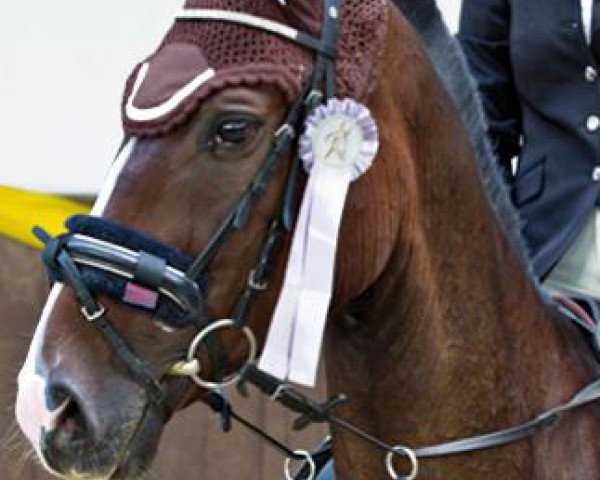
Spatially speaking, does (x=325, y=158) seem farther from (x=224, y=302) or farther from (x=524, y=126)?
(x=524, y=126)

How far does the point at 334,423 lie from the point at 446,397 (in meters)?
0.19

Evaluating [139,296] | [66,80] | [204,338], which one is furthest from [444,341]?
[66,80]

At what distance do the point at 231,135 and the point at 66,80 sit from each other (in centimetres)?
277

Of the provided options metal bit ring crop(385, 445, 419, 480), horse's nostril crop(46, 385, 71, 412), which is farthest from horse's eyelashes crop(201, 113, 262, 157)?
metal bit ring crop(385, 445, 419, 480)

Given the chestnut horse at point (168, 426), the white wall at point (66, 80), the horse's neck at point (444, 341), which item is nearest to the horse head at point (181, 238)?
the horse's neck at point (444, 341)

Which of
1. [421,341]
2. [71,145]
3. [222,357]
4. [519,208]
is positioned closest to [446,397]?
[421,341]

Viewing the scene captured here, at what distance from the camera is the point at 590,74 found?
260 cm

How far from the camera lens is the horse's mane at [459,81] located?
2295 millimetres

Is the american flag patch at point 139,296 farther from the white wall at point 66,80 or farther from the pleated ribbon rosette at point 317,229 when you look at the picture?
the white wall at point 66,80

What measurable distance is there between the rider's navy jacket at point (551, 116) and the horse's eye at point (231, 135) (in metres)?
0.80

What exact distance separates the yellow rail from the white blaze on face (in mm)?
2293

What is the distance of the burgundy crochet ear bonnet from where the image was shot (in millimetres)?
2002

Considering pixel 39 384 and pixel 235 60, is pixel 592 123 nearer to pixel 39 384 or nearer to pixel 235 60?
pixel 235 60

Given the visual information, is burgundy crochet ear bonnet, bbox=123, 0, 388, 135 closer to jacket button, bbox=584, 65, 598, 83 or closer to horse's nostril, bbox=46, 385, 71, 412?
horse's nostril, bbox=46, 385, 71, 412
